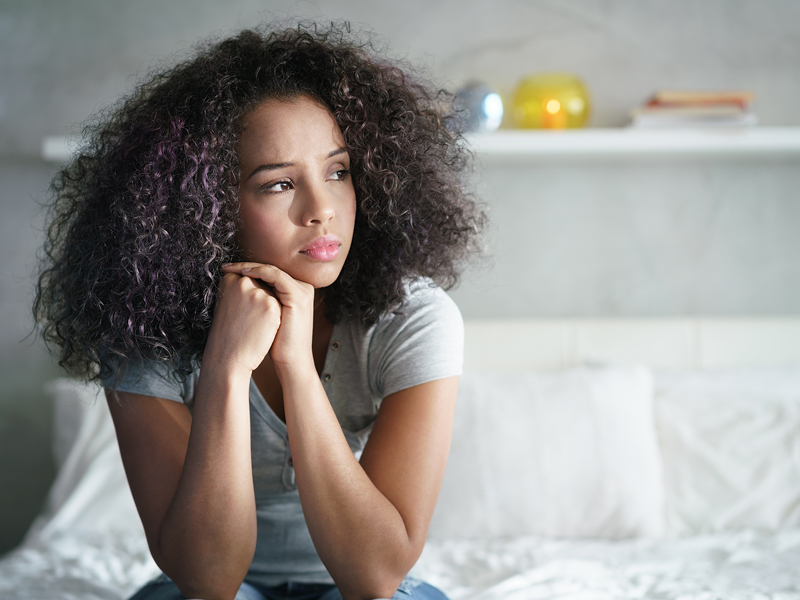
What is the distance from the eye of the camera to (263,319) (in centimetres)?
98

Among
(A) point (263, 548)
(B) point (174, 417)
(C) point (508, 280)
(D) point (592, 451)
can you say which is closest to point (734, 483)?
(D) point (592, 451)

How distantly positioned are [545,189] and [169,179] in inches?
62.1

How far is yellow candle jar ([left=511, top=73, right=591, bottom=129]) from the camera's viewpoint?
6.88ft

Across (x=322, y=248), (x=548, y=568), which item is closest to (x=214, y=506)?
(x=322, y=248)

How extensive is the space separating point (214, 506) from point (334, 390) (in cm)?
29

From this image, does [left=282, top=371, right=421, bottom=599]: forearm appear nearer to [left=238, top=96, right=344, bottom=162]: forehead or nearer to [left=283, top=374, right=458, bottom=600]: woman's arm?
[left=283, top=374, right=458, bottom=600]: woman's arm

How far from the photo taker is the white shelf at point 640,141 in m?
2.03

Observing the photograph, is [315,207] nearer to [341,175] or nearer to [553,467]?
[341,175]

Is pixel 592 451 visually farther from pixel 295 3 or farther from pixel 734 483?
pixel 295 3

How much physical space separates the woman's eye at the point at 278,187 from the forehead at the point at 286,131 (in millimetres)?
36

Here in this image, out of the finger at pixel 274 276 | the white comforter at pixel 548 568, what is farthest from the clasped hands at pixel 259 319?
the white comforter at pixel 548 568

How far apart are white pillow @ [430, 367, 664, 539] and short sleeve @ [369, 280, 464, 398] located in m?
0.70

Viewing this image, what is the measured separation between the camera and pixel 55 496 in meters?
1.85

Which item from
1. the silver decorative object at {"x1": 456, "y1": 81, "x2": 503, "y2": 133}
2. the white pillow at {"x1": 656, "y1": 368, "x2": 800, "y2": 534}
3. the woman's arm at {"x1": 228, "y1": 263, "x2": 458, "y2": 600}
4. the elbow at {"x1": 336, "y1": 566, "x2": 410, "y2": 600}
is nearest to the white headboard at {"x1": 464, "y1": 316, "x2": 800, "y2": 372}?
the white pillow at {"x1": 656, "y1": 368, "x2": 800, "y2": 534}
